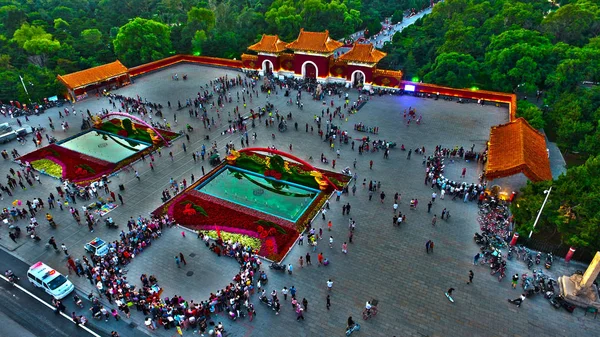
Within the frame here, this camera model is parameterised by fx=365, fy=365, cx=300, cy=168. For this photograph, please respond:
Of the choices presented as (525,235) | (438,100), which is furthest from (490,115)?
(525,235)

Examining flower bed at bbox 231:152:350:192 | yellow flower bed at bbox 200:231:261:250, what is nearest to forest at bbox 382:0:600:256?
flower bed at bbox 231:152:350:192

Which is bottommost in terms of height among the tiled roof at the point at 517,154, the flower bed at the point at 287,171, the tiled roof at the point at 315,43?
the flower bed at the point at 287,171

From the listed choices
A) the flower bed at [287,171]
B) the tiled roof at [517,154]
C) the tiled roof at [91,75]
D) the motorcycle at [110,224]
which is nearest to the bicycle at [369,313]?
the flower bed at [287,171]

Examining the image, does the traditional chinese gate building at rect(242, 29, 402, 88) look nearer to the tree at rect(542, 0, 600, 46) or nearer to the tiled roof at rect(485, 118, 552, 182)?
the tiled roof at rect(485, 118, 552, 182)

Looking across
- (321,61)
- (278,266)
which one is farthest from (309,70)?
(278,266)

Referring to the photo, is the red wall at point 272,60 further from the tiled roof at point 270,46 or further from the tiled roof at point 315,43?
the tiled roof at point 315,43

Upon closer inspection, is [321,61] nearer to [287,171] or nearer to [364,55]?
[364,55]
